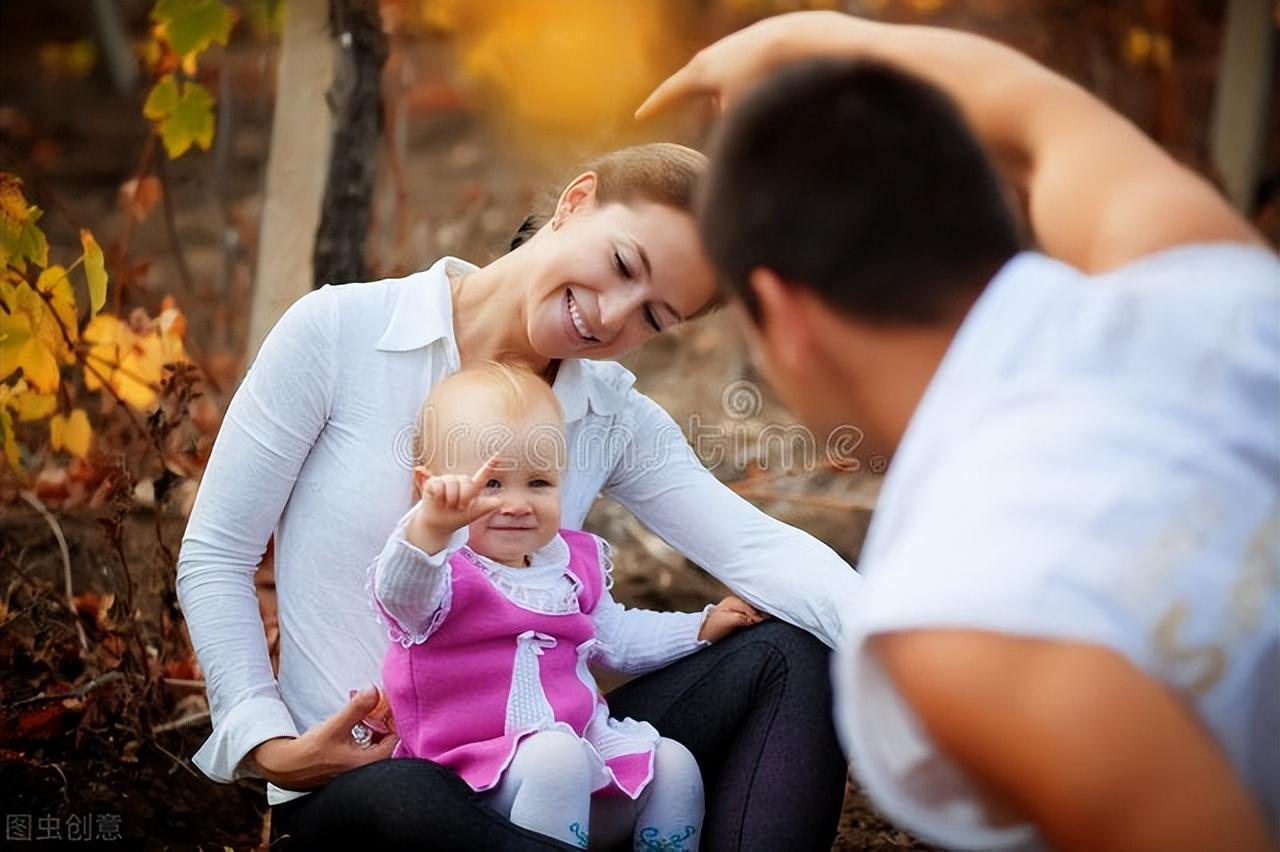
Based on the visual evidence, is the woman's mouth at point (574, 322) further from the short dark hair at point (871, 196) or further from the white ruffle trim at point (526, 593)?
the short dark hair at point (871, 196)

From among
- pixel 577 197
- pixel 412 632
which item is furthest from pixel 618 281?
pixel 412 632

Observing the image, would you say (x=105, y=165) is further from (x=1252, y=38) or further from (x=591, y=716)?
(x=591, y=716)

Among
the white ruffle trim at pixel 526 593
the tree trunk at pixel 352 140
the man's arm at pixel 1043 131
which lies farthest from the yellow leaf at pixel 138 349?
Result: the man's arm at pixel 1043 131

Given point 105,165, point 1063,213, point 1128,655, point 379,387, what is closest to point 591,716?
point 379,387

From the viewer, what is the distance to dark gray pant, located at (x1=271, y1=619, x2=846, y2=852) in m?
1.79

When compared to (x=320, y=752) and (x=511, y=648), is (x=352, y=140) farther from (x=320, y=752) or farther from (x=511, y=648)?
(x=320, y=752)

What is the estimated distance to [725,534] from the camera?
224 cm

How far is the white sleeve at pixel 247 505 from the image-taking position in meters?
1.98

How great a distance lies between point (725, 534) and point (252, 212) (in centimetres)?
462

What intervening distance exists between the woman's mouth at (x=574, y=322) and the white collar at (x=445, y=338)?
0.16 m

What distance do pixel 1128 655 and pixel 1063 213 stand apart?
1.89ft

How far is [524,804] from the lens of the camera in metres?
1.85

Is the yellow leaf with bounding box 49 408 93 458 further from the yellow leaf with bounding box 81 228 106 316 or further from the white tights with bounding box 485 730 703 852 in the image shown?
the white tights with bounding box 485 730 703 852

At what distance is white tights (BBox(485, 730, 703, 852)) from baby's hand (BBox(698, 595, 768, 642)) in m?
0.21
